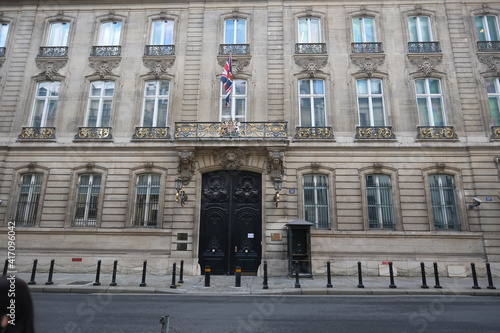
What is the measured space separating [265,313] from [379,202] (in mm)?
9721

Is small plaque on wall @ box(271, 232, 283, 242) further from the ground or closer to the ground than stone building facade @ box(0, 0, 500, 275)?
closer to the ground

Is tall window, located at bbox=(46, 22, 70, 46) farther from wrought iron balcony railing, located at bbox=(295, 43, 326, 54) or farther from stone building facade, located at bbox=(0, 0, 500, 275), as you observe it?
wrought iron balcony railing, located at bbox=(295, 43, 326, 54)

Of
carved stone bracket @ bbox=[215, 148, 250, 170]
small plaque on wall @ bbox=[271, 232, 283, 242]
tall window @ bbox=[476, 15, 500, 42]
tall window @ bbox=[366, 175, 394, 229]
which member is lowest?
small plaque on wall @ bbox=[271, 232, 283, 242]

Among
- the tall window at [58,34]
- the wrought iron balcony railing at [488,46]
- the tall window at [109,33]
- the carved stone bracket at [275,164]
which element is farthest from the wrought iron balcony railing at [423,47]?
the tall window at [58,34]

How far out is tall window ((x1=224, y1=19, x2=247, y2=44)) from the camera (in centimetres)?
1753

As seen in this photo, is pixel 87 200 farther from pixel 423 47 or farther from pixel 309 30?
pixel 423 47

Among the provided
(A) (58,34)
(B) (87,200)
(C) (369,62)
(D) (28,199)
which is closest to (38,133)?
(D) (28,199)

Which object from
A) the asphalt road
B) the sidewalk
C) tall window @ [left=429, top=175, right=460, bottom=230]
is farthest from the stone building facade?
the asphalt road

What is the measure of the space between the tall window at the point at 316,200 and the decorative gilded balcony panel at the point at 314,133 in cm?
201

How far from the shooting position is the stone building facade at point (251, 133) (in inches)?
579

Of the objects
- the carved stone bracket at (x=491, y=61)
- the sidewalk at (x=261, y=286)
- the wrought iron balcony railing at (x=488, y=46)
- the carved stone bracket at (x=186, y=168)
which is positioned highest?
the wrought iron balcony railing at (x=488, y=46)

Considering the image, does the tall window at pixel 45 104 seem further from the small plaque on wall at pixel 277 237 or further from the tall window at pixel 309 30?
the tall window at pixel 309 30

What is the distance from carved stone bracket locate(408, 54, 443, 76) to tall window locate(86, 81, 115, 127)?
16.9 meters

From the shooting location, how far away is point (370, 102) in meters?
16.2
